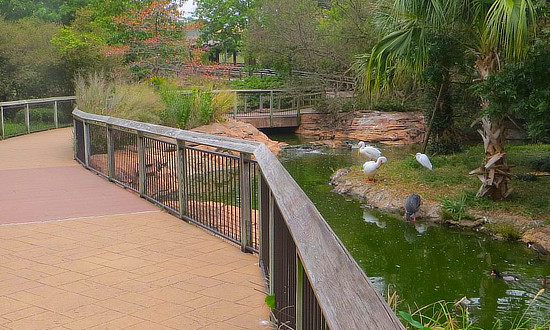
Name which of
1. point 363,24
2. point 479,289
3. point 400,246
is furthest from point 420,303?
point 363,24

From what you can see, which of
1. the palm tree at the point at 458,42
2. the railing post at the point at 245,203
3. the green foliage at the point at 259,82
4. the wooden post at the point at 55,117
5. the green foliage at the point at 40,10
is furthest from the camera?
the green foliage at the point at 40,10

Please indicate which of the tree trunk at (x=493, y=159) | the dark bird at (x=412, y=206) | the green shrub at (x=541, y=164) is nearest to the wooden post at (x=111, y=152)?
the dark bird at (x=412, y=206)

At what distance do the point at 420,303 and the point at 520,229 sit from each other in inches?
175

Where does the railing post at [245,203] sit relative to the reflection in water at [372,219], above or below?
above

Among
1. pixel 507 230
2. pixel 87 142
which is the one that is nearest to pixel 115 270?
pixel 87 142

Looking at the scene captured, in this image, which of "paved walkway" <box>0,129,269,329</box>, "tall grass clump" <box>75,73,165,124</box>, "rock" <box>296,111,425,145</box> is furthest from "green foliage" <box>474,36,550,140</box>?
"rock" <box>296,111,425,145</box>

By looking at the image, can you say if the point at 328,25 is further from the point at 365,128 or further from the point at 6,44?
the point at 6,44

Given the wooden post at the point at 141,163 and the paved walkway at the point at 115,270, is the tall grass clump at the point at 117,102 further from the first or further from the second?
the paved walkway at the point at 115,270

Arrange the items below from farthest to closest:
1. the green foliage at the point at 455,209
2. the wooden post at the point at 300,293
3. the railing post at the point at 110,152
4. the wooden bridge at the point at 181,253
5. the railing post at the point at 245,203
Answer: the green foliage at the point at 455,209 < the railing post at the point at 110,152 < the railing post at the point at 245,203 < the wooden post at the point at 300,293 < the wooden bridge at the point at 181,253

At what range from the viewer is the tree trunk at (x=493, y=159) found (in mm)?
13141

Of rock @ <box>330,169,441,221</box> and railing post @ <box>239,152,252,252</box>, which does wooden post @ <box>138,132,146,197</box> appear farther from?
rock @ <box>330,169,441,221</box>

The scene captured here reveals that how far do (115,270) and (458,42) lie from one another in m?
11.1

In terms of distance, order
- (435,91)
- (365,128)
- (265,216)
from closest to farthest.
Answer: (265,216) < (435,91) < (365,128)

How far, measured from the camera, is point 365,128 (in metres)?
28.6
